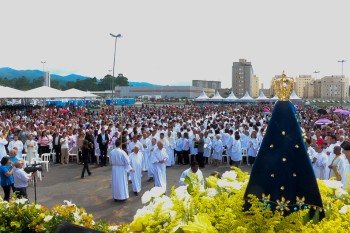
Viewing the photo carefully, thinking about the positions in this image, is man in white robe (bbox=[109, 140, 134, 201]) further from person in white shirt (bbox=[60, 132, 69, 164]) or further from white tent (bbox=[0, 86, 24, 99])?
white tent (bbox=[0, 86, 24, 99])

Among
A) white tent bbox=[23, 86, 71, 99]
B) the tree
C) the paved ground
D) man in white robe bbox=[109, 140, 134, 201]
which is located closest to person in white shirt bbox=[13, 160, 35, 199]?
the paved ground

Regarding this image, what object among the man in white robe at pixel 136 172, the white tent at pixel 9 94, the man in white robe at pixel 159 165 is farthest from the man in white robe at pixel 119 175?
the white tent at pixel 9 94

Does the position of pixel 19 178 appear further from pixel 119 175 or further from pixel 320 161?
pixel 320 161

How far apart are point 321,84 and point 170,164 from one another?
139851 mm

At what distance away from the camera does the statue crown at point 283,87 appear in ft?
8.49

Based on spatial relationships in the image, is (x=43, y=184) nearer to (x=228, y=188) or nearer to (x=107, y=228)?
(x=107, y=228)

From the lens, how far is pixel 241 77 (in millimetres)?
138750

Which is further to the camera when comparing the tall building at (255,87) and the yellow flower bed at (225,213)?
the tall building at (255,87)

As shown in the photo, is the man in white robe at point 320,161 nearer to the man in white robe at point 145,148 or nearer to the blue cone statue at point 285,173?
the man in white robe at point 145,148

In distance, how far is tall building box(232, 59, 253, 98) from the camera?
5364 inches

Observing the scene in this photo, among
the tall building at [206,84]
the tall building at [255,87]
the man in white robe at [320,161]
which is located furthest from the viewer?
the tall building at [206,84]

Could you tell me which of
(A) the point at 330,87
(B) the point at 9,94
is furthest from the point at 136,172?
(A) the point at 330,87

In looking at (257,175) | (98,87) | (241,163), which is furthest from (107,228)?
(98,87)

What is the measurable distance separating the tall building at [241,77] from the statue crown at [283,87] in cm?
13639
